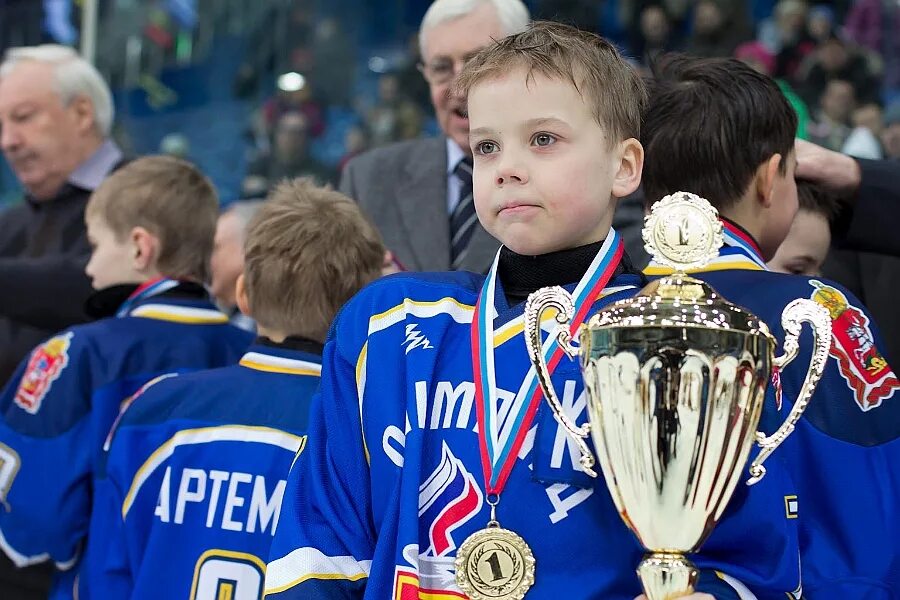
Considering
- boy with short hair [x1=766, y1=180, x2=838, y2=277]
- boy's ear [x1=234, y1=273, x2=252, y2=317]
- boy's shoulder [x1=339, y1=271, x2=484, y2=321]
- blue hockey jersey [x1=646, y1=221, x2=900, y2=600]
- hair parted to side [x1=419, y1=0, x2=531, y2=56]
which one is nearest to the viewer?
boy's shoulder [x1=339, y1=271, x2=484, y2=321]

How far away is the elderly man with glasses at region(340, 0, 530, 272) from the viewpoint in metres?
3.34

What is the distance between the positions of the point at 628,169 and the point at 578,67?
0.56 feet

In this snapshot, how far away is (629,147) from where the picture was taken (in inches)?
72.8

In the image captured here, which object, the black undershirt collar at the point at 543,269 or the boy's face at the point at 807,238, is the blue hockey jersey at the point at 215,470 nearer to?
the black undershirt collar at the point at 543,269

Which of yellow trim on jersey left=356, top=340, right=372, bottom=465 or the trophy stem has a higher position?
yellow trim on jersey left=356, top=340, right=372, bottom=465

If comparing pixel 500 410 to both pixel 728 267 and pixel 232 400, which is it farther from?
pixel 232 400

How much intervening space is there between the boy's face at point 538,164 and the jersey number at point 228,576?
39.8 inches

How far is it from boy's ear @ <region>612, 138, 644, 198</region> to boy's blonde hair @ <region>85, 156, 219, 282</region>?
1646 mm

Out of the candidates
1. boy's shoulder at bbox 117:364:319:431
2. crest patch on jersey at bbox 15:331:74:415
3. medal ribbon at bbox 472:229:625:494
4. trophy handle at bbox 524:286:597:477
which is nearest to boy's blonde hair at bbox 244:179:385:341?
boy's shoulder at bbox 117:364:319:431

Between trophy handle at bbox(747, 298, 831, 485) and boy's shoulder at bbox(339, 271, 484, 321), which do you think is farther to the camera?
boy's shoulder at bbox(339, 271, 484, 321)

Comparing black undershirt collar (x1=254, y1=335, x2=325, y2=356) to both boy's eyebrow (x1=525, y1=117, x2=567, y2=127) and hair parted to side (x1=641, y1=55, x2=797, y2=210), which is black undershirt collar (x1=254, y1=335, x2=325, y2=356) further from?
boy's eyebrow (x1=525, y1=117, x2=567, y2=127)

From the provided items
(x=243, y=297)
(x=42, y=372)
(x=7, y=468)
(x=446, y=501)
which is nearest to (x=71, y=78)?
(x=42, y=372)

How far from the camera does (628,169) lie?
6.10ft

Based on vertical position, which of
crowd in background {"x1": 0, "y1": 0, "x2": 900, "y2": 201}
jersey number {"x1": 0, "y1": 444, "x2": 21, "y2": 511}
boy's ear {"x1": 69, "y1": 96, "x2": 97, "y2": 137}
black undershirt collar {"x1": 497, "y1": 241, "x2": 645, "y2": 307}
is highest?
crowd in background {"x1": 0, "y1": 0, "x2": 900, "y2": 201}
